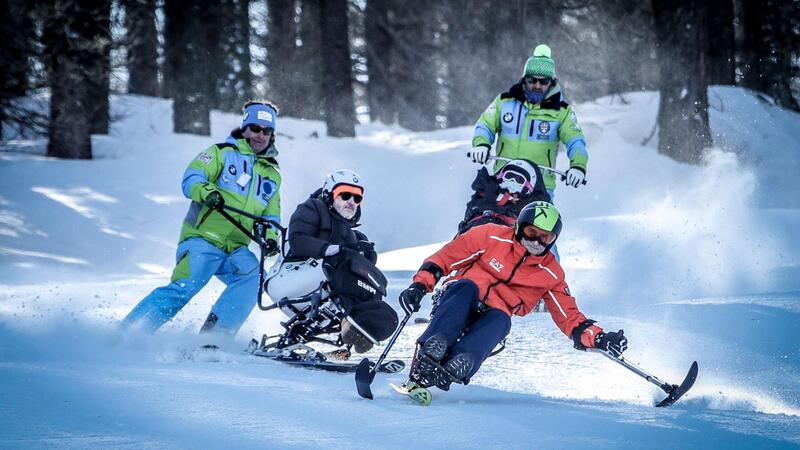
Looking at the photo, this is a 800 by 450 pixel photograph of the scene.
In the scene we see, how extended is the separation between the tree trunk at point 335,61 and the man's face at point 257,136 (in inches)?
455

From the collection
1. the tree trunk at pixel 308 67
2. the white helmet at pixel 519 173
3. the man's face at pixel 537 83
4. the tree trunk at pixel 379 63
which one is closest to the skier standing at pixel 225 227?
the white helmet at pixel 519 173

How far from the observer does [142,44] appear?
20297mm

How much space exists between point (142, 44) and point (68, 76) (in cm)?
555

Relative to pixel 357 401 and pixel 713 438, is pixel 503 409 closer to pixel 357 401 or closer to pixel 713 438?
pixel 357 401

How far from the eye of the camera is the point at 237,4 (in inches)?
902

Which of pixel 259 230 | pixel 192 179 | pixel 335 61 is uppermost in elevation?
pixel 335 61

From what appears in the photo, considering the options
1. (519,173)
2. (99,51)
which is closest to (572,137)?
(519,173)

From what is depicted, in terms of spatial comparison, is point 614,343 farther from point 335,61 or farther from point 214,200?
point 335,61

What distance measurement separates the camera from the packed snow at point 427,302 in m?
3.99

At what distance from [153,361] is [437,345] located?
1921 mm

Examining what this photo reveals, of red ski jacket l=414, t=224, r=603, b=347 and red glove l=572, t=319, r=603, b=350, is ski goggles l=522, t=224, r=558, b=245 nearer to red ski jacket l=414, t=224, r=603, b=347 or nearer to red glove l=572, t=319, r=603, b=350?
red ski jacket l=414, t=224, r=603, b=347

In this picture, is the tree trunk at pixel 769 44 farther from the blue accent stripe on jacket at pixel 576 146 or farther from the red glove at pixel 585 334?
the red glove at pixel 585 334

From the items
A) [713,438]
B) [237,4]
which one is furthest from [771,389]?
[237,4]

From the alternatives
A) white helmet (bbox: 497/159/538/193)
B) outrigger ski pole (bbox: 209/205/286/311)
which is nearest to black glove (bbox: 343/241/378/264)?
outrigger ski pole (bbox: 209/205/286/311)
